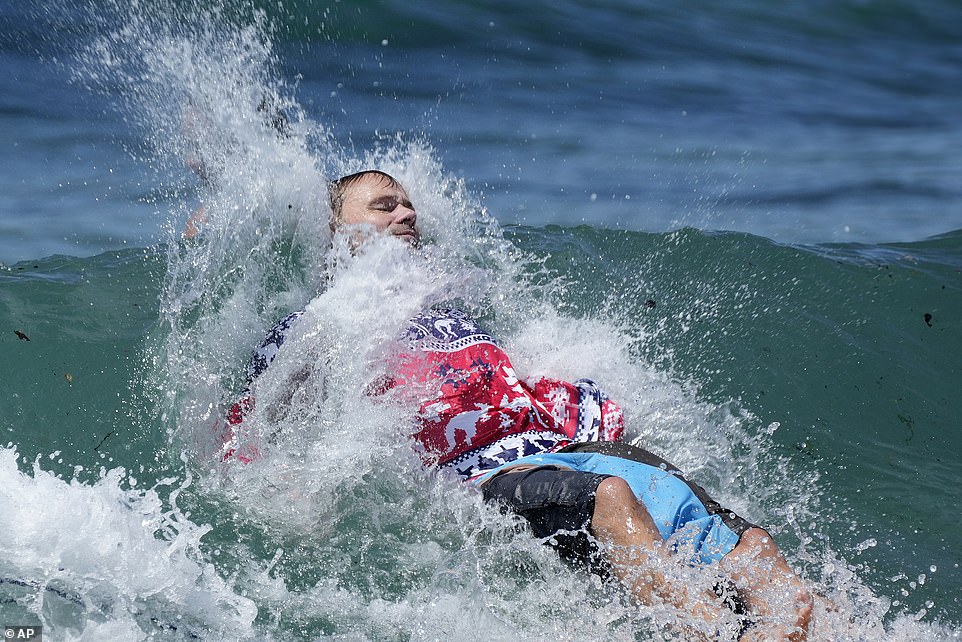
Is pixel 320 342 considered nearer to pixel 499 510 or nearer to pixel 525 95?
pixel 499 510

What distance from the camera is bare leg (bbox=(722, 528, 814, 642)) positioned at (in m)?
3.09

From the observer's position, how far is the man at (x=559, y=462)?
10.5ft

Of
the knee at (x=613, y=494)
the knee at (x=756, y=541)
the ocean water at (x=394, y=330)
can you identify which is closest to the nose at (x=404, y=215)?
the ocean water at (x=394, y=330)

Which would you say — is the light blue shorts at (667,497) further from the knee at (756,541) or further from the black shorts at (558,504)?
the black shorts at (558,504)

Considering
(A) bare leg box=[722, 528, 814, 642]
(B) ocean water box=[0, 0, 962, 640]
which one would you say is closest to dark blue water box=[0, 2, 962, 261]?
(B) ocean water box=[0, 0, 962, 640]

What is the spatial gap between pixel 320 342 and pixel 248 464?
0.54m

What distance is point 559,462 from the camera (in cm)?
367

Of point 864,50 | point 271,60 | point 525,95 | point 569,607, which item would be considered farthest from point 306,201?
point 864,50

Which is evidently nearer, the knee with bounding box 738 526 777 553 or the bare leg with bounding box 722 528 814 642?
the bare leg with bounding box 722 528 814 642

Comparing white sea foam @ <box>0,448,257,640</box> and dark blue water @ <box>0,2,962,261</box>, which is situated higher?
dark blue water @ <box>0,2,962,261</box>

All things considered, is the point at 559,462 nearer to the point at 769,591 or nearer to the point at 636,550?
the point at 636,550

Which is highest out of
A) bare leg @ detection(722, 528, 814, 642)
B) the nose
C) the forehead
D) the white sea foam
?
the forehead

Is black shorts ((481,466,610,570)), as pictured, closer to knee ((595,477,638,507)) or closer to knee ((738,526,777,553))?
knee ((595,477,638,507))

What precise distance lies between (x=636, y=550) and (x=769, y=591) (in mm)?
418
